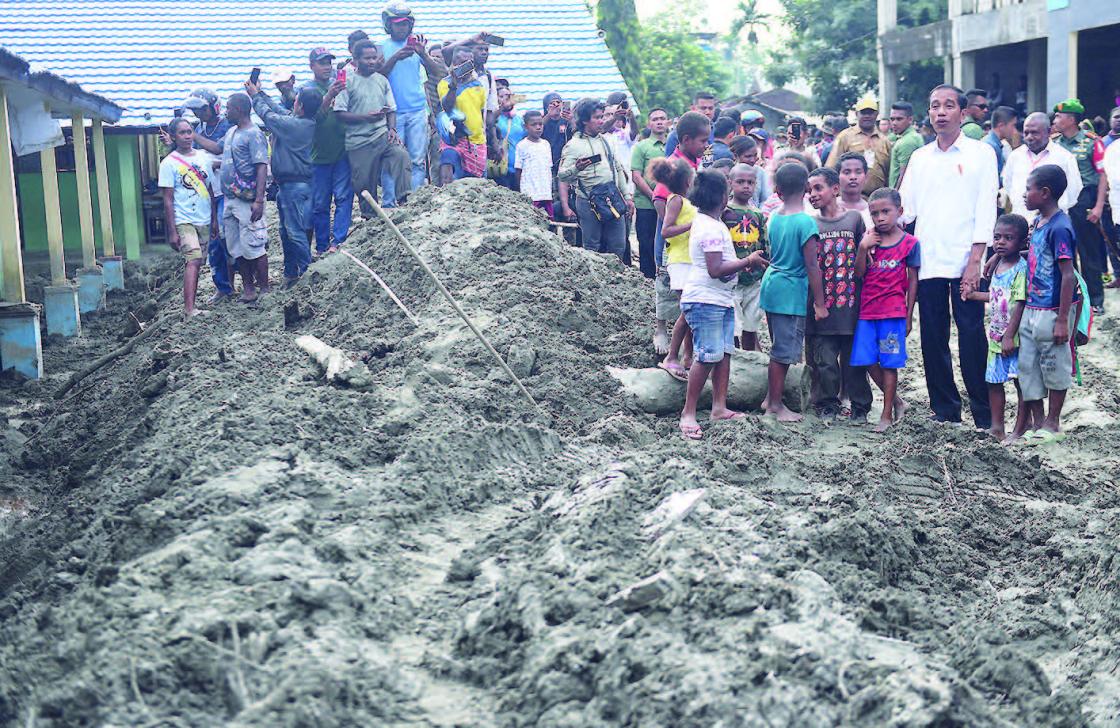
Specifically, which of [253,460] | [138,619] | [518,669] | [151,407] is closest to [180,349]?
[151,407]

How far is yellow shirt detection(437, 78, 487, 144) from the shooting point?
37.9 ft

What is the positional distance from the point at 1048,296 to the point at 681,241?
210cm

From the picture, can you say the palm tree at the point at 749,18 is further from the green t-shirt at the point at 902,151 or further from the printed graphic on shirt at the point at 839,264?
the printed graphic on shirt at the point at 839,264

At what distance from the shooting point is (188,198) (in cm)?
1075

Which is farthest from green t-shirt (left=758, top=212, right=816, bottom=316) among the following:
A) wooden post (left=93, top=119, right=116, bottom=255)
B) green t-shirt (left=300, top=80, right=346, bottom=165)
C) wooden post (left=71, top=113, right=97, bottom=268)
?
wooden post (left=93, top=119, right=116, bottom=255)

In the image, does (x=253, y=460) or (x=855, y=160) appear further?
(x=855, y=160)

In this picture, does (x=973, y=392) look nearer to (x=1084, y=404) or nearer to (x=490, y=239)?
(x=1084, y=404)

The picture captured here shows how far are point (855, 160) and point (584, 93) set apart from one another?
42.4ft

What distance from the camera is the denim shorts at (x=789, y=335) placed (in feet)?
24.2

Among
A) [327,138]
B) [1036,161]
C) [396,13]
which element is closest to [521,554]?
[327,138]

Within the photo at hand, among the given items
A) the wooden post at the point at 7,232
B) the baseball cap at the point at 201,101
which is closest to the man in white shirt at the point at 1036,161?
the baseball cap at the point at 201,101

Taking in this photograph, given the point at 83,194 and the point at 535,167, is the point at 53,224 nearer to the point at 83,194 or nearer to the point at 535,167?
the point at 83,194

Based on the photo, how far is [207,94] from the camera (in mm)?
12086

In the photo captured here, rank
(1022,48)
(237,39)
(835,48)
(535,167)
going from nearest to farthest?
(535,167), (237,39), (1022,48), (835,48)
